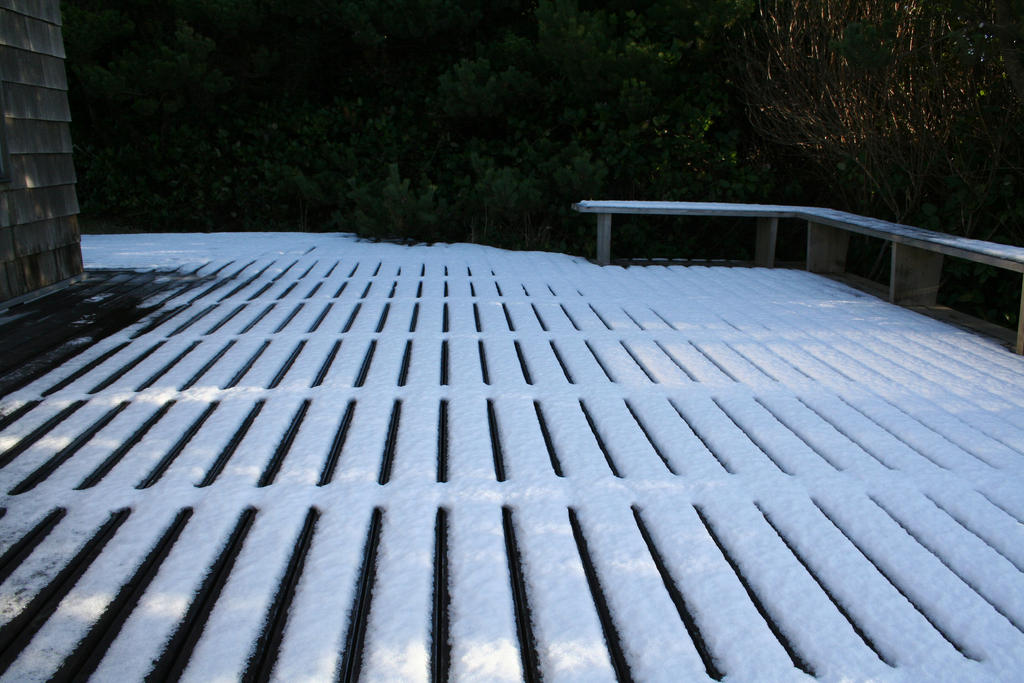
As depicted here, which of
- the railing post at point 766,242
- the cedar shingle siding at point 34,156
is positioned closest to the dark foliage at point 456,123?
the railing post at point 766,242

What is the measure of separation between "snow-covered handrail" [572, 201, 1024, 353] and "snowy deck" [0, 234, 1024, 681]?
0.42 metres

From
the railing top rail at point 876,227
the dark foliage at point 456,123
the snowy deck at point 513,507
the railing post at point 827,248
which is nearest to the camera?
the snowy deck at point 513,507

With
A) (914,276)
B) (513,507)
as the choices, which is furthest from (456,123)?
(513,507)

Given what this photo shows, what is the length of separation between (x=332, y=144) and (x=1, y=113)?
5.26 meters

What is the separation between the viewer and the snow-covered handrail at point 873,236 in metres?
3.57

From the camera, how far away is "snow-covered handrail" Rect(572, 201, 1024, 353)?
11.7 ft

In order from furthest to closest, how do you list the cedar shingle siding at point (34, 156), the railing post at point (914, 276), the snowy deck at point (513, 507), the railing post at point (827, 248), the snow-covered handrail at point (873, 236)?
the railing post at point (827, 248) → the railing post at point (914, 276) → the cedar shingle siding at point (34, 156) → the snow-covered handrail at point (873, 236) → the snowy deck at point (513, 507)

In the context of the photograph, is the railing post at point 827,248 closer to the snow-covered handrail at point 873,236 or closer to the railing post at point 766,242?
the snow-covered handrail at point 873,236

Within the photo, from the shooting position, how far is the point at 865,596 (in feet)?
5.07

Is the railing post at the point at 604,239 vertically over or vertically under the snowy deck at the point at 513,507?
over

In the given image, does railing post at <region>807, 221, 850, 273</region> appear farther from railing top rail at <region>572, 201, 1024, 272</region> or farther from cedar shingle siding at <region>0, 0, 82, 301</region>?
cedar shingle siding at <region>0, 0, 82, 301</region>

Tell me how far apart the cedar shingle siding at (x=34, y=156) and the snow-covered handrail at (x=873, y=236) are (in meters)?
3.41

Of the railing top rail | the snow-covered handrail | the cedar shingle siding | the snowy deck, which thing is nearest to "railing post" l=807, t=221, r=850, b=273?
the snow-covered handrail

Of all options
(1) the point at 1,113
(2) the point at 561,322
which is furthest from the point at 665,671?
(1) the point at 1,113
